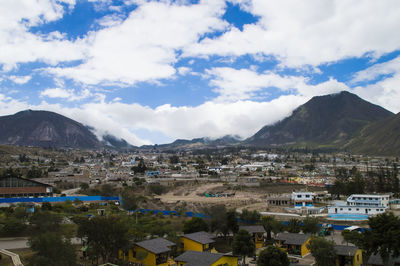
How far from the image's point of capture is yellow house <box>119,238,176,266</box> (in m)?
28.2

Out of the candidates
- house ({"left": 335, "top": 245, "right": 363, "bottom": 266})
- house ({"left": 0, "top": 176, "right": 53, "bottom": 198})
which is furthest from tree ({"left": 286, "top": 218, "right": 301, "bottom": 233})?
house ({"left": 0, "top": 176, "right": 53, "bottom": 198})

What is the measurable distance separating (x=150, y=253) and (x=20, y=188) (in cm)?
4940

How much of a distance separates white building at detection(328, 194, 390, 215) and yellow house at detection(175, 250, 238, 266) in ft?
113

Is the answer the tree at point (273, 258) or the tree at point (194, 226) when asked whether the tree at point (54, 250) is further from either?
the tree at point (194, 226)

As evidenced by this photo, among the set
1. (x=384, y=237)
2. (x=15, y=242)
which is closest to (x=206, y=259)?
(x=384, y=237)

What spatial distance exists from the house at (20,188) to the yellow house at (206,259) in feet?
166

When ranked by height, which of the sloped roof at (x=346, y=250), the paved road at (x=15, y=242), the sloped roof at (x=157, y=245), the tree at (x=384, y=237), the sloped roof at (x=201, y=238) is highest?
the tree at (x=384, y=237)

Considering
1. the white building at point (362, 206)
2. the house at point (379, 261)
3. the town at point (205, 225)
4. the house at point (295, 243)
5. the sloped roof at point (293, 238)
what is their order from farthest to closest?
1. the white building at point (362, 206)
2. the sloped roof at point (293, 238)
3. the house at point (295, 243)
4. the town at point (205, 225)
5. the house at point (379, 261)

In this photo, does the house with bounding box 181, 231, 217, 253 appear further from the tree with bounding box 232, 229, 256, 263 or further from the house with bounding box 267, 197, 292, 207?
the house with bounding box 267, 197, 292, 207

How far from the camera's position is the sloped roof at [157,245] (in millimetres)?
28594

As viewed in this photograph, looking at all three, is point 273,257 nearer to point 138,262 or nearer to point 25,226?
point 138,262

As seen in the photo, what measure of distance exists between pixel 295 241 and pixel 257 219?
1060 cm

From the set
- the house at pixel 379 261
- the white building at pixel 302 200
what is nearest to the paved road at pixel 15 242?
the house at pixel 379 261

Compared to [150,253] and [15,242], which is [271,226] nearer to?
[150,253]
